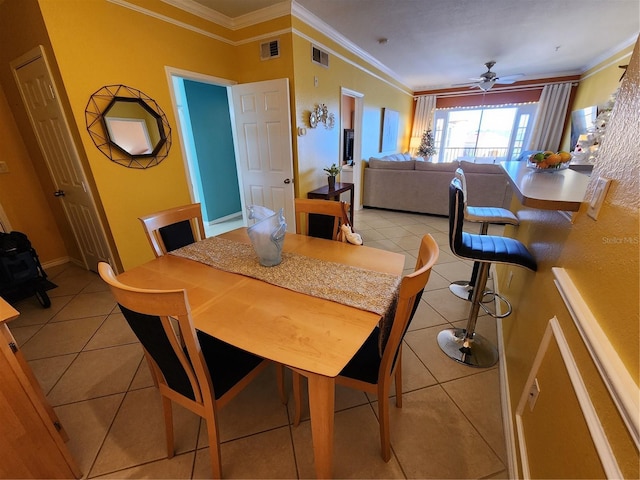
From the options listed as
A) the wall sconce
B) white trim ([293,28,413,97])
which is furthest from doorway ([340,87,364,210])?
the wall sconce

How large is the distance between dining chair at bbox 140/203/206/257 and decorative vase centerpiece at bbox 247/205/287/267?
2.21 feet

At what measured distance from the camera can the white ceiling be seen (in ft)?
8.95

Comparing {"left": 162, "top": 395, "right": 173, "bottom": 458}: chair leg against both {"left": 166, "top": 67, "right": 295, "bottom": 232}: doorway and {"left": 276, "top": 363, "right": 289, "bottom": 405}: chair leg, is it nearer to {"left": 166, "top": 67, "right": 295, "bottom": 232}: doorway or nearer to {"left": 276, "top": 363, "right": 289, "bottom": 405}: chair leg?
{"left": 276, "top": 363, "right": 289, "bottom": 405}: chair leg

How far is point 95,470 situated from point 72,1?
2959 mm

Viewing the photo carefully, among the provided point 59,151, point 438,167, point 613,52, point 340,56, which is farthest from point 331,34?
point 613,52

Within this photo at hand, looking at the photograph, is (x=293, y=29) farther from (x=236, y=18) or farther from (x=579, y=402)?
(x=579, y=402)

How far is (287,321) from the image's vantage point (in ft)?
3.12

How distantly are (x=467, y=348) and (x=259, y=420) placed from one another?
136 centimetres

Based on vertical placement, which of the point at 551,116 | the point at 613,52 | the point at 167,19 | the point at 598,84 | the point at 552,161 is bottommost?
the point at 552,161

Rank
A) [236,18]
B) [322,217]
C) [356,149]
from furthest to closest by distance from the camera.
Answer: [356,149], [236,18], [322,217]

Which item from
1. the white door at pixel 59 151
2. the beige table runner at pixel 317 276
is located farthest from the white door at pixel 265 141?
the beige table runner at pixel 317 276

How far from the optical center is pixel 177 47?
2.58 m

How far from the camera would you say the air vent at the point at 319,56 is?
124 inches

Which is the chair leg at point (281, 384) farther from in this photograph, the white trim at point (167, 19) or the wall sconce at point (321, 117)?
the white trim at point (167, 19)
